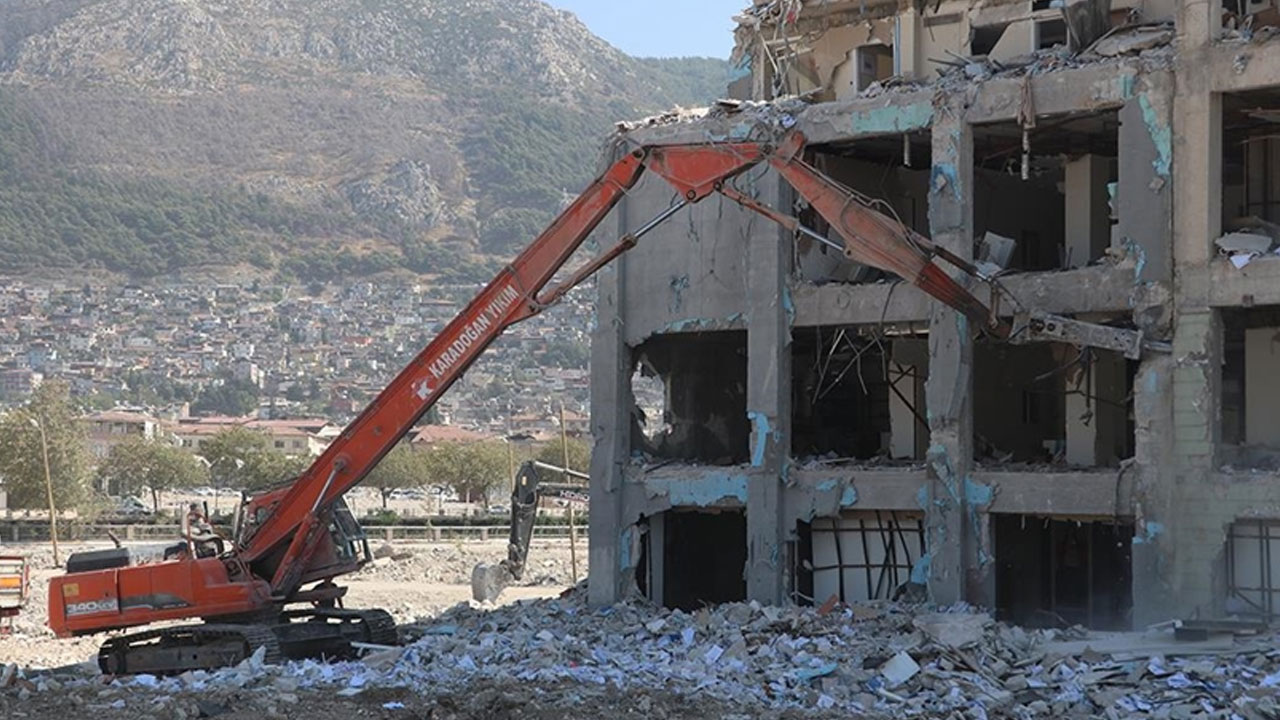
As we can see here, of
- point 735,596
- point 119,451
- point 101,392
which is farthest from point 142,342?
point 735,596

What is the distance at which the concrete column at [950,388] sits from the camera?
24281 mm

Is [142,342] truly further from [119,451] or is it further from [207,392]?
[119,451]

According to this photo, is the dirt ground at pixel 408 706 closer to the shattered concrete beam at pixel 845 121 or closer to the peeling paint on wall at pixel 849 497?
the peeling paint on wall at pixel 849 497

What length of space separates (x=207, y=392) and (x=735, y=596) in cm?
15524

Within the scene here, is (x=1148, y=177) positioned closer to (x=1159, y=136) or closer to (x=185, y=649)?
(x=1159, y=136)

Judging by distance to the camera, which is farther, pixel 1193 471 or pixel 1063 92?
pixel 1063 92

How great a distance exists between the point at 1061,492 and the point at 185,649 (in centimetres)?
1154

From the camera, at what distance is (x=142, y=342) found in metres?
192

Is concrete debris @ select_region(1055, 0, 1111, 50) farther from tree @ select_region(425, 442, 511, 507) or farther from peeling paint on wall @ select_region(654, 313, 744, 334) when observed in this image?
tree @ select_region(425, 442, 511, 507)

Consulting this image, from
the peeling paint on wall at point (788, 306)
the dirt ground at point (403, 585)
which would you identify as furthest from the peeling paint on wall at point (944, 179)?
the dirt ground at point (403, 585)

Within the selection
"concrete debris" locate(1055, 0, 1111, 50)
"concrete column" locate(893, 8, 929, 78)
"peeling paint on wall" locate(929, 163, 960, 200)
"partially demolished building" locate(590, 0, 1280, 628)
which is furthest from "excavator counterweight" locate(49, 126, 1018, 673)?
"concrete column" locate(893, 8, 929, 78)

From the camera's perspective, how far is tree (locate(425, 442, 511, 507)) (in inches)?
3563

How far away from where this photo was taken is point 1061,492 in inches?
929

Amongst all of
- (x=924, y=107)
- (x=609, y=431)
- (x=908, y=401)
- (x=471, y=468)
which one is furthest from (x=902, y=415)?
(x=471, y=468)
